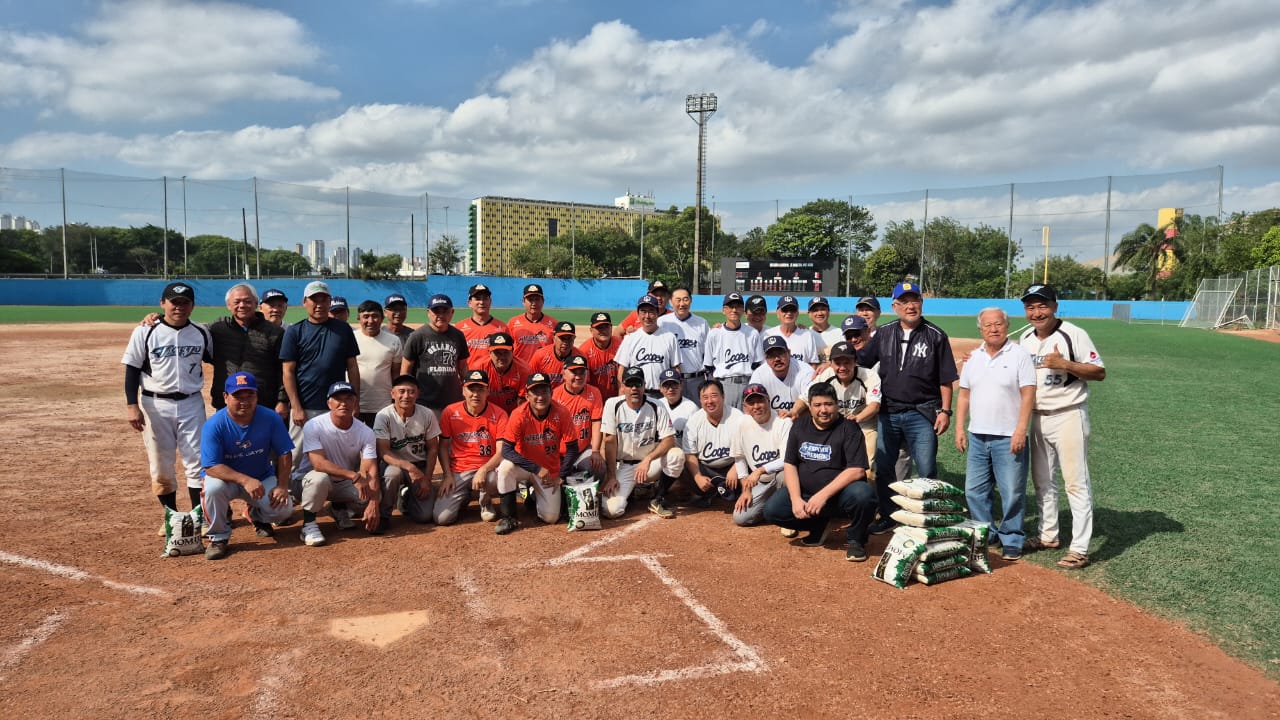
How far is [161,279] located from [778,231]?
52.8 metres

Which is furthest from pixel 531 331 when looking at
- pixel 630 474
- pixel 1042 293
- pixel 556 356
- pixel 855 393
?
pixel 1042 293

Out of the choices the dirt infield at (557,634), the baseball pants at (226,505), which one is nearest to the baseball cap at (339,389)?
the baseball pants at (226,505)

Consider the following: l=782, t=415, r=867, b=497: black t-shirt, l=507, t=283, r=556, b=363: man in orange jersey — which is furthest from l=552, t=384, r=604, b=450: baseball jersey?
l=782, t=415, r=867, b=497: black t-shirt

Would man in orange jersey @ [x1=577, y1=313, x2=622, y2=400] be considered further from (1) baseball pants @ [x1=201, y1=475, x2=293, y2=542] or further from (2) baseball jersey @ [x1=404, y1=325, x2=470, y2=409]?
(1) baseball pants @ [x1=201, y1=475, x2=293, y2=542]

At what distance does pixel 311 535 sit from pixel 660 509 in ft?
10.0

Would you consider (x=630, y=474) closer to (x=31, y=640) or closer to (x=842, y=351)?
(x=842, y=351)

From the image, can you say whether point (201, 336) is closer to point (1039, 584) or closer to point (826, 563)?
point (826, 563)

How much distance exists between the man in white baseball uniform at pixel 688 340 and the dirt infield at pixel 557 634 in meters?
2.15

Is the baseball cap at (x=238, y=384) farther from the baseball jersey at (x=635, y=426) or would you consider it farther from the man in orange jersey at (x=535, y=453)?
the baseball jersey at (x=635, y=426)

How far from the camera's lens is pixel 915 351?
19.6ft

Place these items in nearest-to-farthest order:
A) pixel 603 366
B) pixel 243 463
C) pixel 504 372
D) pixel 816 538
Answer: pixel 243 463 → pixel 816 538 → pixel 504 372 → pixel 603 366

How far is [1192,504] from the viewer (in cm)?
682

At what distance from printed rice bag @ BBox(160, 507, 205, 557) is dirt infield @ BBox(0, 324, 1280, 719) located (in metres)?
0.20

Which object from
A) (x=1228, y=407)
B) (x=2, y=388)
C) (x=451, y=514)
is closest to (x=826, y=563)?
(x=451, y=514)
